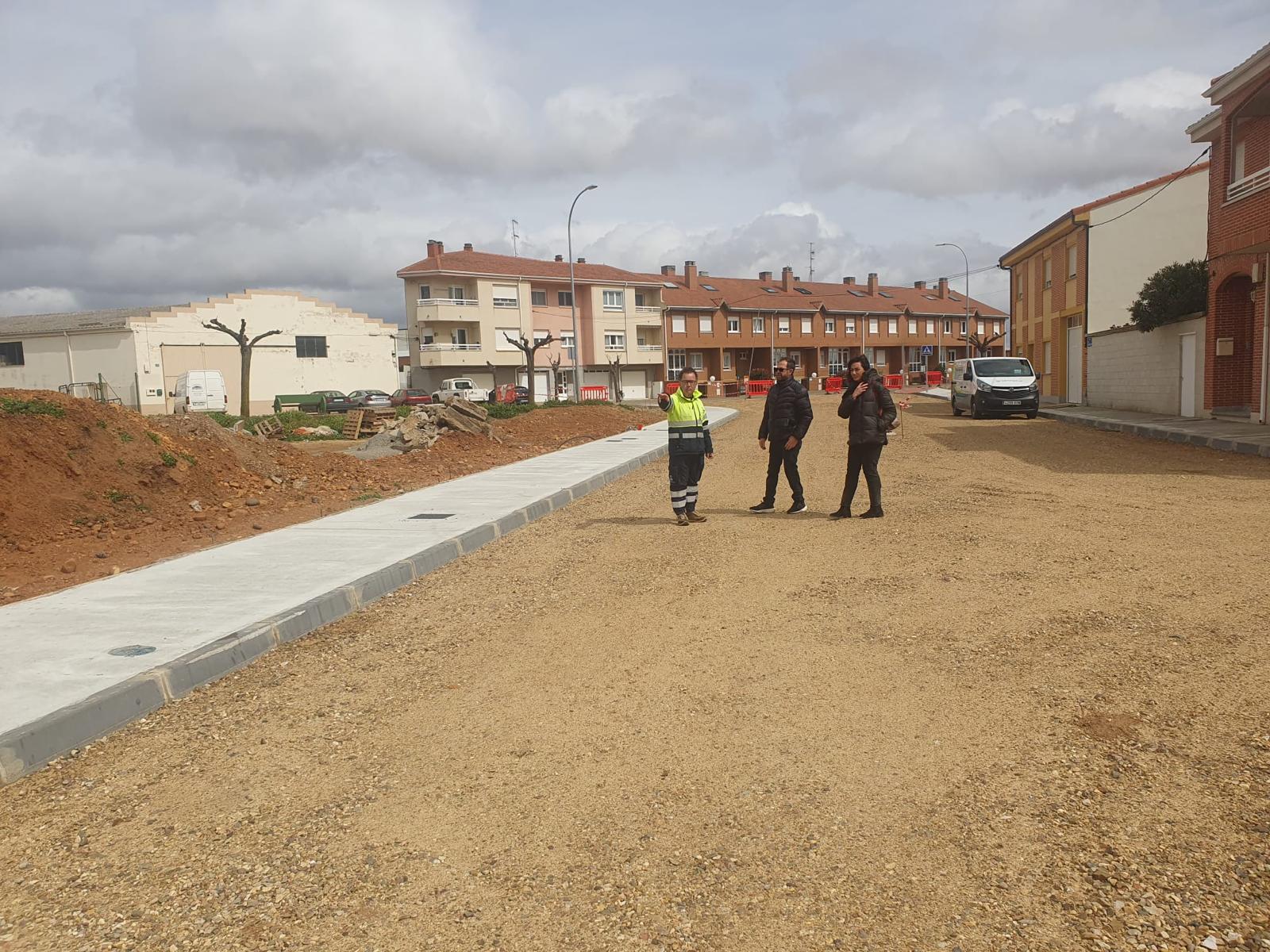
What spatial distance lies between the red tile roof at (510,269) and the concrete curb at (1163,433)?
126 feet

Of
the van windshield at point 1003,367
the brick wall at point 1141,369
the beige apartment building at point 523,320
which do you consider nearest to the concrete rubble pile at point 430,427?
the van windshield at point 1003,367

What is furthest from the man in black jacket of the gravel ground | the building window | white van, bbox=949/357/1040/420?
the building window

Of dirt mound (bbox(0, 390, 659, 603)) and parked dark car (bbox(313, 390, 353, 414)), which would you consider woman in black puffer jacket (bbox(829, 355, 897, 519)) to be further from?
parked dark car (bbox(313, 390, 353, 414))

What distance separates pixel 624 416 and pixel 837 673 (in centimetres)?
2601

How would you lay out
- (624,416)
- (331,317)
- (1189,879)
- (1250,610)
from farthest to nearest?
(331,317) < (624,416) < (1250,610) < (1189,879)

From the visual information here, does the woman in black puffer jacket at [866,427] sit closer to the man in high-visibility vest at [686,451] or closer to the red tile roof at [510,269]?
the man in high-visibility vest at [686,451]

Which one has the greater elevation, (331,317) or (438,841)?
(331,317)

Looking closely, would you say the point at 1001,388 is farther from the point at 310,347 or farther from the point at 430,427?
the point at 310,347

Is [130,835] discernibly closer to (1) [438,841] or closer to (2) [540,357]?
(1) [438,841]

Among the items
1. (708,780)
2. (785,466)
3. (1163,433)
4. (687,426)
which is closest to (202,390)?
(687,426)

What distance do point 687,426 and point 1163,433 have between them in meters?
13.1

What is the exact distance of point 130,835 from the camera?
3.30m

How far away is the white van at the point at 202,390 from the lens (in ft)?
134

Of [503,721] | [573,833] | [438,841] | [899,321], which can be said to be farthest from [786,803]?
[899,321]
